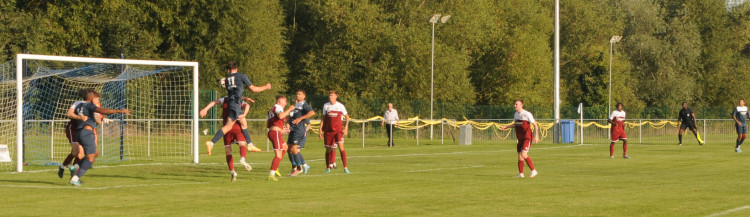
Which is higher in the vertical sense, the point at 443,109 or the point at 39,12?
the point at 39,12

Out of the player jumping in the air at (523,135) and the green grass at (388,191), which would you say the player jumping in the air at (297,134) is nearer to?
the green grass at (388,191)

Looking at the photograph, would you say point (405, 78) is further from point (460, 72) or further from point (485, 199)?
point (485, 199)

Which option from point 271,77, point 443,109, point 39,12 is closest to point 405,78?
point 443,109

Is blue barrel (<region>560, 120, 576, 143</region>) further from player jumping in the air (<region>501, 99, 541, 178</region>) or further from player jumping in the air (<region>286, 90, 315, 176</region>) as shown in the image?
player jumping in the air (<region>286, 90, 315, 176</region>)

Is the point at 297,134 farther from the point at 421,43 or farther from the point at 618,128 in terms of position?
the point at 421,43

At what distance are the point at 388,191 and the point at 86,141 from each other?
521 cm

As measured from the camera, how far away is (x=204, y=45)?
54.6 metres

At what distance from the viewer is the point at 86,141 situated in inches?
659

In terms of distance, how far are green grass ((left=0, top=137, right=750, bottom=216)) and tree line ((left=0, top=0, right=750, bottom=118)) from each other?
28308 millimetres

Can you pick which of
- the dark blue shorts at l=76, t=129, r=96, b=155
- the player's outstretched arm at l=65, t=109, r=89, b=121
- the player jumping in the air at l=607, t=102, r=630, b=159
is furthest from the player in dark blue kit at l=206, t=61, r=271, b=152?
the player jumping in the air at l=607, t=102, r=630, b=159

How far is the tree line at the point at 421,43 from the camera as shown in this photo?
50.2 m

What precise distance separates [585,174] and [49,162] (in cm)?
1239

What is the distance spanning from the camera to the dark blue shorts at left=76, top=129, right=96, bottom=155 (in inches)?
659

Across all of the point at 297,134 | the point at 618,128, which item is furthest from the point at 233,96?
the point at 618,128
